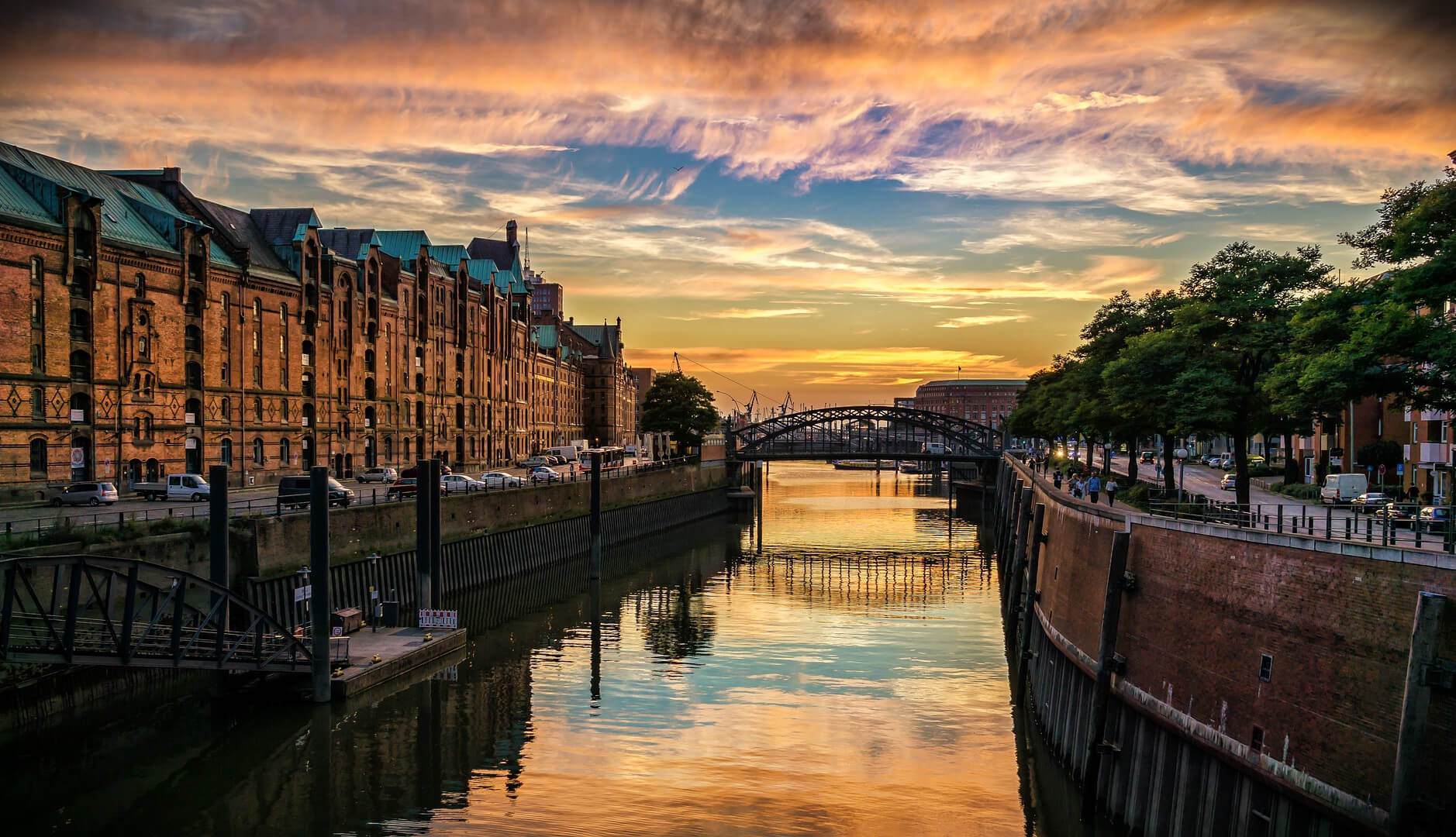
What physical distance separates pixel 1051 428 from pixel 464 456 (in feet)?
175

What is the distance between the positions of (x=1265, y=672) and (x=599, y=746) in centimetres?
1728

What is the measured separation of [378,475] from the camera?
247 feet

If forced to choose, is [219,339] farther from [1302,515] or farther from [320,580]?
[1302,515]

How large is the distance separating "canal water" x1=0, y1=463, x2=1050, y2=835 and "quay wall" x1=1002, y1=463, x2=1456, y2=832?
4266 millimetres

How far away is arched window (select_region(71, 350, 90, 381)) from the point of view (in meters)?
53.2

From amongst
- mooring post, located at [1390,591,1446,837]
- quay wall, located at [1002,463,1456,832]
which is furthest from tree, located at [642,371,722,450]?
mooring post, located at [1390,591,1446,837]

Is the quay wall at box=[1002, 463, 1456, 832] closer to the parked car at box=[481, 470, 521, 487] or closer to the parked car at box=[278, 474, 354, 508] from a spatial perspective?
the parked car at box=[278, 474, 354, 508]

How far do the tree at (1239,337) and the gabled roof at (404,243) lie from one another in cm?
6993

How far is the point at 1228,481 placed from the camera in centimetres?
5756

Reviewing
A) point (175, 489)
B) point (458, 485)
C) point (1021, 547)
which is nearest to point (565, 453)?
point (458, 485)

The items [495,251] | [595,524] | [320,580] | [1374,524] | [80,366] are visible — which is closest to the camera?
[1374,524]

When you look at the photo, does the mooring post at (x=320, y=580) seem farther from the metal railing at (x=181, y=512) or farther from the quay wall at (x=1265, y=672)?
the quay wall at (x=1265, y=672)

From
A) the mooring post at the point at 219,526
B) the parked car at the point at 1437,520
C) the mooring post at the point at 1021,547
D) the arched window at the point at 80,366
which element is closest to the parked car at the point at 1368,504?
the parked car at the point at 1437,520

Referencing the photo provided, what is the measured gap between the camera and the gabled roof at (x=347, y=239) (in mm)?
88312
